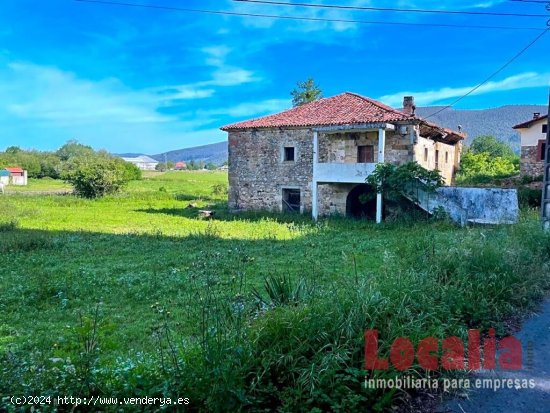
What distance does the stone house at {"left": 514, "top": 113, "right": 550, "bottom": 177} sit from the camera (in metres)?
22.7

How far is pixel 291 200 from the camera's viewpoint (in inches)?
785

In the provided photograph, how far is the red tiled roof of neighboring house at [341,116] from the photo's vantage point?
1659 centimetres

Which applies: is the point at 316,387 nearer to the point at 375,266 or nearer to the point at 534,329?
the point at 534,329

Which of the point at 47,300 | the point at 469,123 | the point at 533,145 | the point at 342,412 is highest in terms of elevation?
the point at 469,123

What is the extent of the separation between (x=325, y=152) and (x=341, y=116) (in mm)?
1764

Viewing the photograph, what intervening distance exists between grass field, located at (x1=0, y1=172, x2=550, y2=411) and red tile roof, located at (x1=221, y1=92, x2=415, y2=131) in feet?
25.4

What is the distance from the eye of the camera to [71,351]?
4.23 meters

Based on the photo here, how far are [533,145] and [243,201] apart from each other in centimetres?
1720

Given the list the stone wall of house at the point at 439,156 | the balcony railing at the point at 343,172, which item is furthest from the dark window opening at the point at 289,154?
the stone wall of house at the point at 439,156

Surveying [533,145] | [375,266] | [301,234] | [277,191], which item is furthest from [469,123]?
[375,266]

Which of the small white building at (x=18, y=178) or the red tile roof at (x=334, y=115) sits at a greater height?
the red tile roof at (x=334, y=115)

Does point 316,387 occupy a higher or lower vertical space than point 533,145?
lower

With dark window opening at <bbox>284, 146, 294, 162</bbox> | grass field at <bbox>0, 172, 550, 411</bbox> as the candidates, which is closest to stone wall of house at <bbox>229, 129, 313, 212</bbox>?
dark window opening at <bbox>284, 146, 294, 162</bbox>

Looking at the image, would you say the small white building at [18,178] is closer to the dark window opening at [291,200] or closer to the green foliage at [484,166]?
the dark window opening at [291,200]
